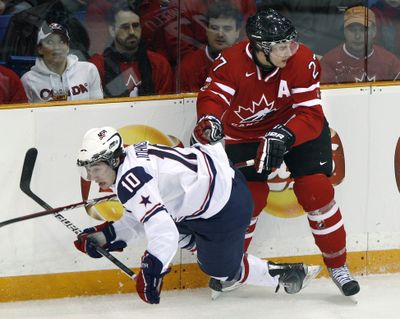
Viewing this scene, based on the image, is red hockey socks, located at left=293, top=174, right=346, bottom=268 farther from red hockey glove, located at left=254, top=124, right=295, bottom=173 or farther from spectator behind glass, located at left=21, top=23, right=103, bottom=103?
spectator behind glass, located at left=21, top=23, right=103, bottom=103

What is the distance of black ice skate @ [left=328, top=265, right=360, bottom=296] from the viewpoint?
493 cm

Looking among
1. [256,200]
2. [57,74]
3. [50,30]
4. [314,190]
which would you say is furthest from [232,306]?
[50,30]

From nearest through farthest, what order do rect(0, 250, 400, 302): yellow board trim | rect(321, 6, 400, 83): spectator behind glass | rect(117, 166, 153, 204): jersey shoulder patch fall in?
rect(117, 166, 153, 204): jersey shoulder patch → rect(0, 250, 400, 302): yellow board trim → rect(321, 6, 400, 83): spectator behind glass

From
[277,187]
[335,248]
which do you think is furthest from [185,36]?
[335,248]

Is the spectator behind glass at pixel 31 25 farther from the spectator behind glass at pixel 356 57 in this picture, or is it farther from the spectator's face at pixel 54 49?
the spectator behind glass at pixel 356 57

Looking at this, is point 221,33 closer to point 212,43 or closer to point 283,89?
point 212,43

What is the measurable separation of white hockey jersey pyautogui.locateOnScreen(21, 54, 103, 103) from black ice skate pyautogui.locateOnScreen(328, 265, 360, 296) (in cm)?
122

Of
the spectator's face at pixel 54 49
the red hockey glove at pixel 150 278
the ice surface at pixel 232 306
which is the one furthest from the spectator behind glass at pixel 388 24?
the red hockey glove at pixel 150 278

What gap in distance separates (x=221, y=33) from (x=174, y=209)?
100cm

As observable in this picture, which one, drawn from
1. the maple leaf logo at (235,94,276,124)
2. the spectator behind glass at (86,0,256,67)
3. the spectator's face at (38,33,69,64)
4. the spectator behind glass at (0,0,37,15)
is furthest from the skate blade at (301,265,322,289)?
the spectator behind glass at (0,0,37,15)

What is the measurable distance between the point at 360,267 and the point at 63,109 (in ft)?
4.94

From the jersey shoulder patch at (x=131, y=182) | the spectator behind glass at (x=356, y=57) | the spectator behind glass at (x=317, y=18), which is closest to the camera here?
the jersey shoulder patch at (x=131, y=182)

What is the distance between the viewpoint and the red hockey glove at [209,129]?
464 cm

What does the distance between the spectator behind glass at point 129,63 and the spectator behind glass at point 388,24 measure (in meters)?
0.94
